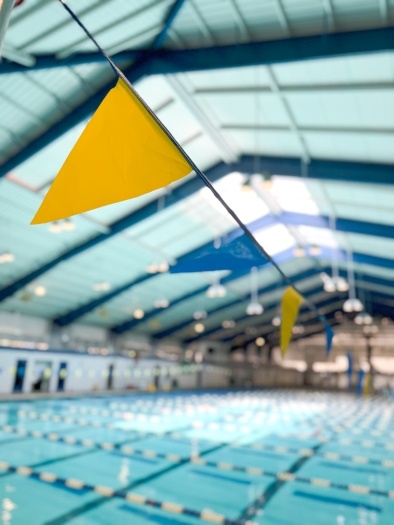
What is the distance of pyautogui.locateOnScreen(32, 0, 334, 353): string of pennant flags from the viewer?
8.29ft

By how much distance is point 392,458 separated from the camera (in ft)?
28.7

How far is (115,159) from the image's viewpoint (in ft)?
8.75

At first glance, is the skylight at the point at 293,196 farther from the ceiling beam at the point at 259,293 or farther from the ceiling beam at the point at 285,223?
the ceiling beam at the point at 259,293

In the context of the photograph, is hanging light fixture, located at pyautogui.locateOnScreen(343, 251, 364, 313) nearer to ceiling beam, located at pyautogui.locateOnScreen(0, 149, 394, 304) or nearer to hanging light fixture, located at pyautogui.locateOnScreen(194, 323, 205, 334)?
ceiling beam, located at pyautogui.locateOnScreen(0, 149, 394, 304)

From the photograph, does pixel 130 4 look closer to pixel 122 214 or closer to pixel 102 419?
pixel 122 214

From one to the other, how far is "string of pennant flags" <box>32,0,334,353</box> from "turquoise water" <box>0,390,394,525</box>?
369 centimetres

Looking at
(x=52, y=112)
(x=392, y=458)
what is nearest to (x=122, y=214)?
(x=52, y=112)

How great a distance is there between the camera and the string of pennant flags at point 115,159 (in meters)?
2.53

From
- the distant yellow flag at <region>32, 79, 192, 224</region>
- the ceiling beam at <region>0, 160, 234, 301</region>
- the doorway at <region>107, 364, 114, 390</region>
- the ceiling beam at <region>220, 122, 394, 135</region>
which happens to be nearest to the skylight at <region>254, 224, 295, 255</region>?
the ceiling beam at <region>0, 160, 234, 301</region>

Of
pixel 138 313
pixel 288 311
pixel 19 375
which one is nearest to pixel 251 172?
pixel 288 311

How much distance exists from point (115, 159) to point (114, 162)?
0.02m

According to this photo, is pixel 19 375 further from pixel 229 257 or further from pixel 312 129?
pixel 229 257

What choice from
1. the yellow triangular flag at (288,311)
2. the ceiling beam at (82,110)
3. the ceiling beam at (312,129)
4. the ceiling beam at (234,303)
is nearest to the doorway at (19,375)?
the ceiling beam at (234,303)

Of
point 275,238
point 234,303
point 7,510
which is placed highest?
point 275,238
